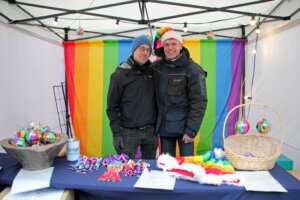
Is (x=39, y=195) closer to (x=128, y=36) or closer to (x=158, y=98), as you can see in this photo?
(x=158, y=98)

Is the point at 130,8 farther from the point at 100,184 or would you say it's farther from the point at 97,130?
the point at 100,184

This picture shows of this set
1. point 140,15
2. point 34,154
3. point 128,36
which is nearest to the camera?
point 34,154

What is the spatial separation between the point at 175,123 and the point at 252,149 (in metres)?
0.51

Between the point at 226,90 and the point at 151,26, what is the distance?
1.33m

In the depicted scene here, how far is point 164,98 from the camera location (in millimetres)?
1436

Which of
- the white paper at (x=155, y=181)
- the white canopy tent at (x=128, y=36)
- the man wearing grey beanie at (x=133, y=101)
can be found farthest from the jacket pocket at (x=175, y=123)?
the white canopy tent at (x=128, y=36)

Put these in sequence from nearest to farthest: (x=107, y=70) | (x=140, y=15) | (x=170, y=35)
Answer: (x=170, y=35) < (x=140, y=15) < (x=107, y=70)

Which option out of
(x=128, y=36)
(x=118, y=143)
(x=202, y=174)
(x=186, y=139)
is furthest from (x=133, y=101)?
(x=128, y=36)

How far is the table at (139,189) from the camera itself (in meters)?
0.88

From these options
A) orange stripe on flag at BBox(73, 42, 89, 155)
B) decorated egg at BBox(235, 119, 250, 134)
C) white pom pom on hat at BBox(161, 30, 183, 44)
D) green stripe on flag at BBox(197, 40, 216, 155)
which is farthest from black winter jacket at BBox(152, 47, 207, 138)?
orange stripe on flag at BBox(73, 42, 89, 155)

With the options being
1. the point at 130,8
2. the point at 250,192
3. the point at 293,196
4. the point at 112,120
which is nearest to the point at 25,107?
the point at 112,120

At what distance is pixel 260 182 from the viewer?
917 millimetres

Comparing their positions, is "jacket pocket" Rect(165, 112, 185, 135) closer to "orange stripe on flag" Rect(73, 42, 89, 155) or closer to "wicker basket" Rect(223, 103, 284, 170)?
"wicker basket" Rect(223, 103, 284, 170)

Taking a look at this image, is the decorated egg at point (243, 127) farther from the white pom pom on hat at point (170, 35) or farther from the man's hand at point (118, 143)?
the man's hand at point (118, 143)
